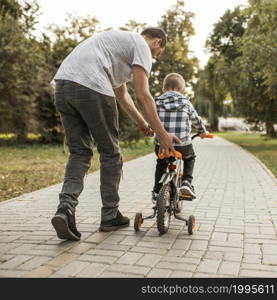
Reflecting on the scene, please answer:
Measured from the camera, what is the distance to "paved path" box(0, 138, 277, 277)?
10.7 feet

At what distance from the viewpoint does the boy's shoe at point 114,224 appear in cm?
435

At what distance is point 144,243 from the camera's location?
3975 mm

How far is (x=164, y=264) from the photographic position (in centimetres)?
338

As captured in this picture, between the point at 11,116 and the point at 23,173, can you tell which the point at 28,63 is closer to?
the point at 11,116

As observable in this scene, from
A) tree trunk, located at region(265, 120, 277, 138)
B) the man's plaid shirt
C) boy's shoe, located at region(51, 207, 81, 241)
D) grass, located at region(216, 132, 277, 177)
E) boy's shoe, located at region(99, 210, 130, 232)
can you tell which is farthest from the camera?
tree trunk, located at region(265, 120, 277, 138)

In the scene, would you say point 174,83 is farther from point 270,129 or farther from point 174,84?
point 270,129

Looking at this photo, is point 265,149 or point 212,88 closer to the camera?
point 265,149

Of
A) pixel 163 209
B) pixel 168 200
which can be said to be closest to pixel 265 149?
pixel 168 200

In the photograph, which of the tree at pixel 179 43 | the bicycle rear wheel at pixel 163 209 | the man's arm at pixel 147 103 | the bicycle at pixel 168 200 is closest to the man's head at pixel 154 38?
the man's arm at pixel 147 103

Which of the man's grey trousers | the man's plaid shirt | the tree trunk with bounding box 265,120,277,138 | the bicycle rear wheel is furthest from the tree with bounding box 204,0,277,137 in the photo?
the man's grey trousers

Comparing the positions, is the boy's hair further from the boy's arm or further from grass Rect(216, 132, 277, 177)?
grass Rect(216, 132, 277, 177)

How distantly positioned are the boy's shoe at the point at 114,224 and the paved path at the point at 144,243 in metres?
0.09

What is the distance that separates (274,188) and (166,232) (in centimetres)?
406

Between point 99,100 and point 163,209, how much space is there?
44.7 inches
